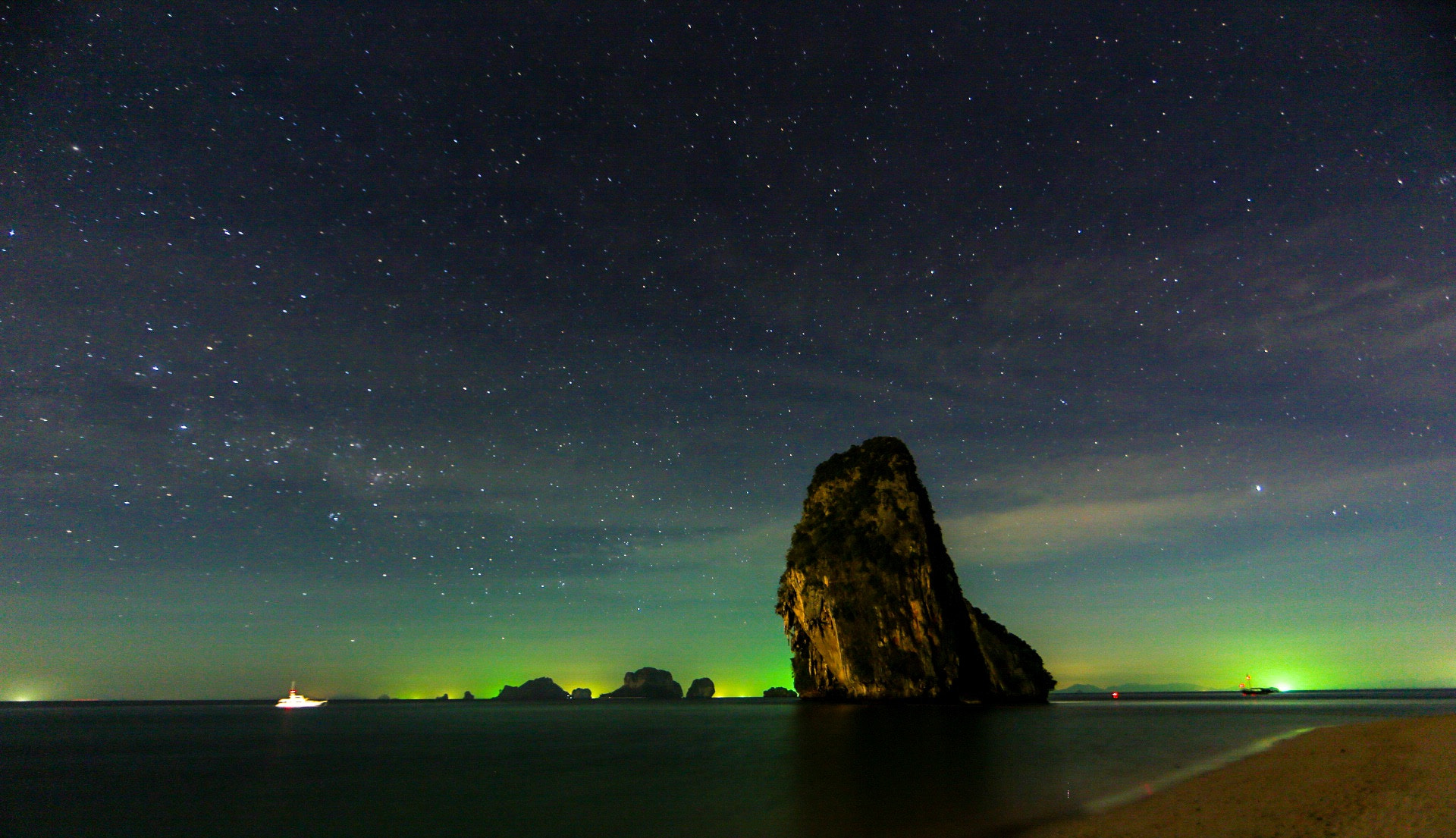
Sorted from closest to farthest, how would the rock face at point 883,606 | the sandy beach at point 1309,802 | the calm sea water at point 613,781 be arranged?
the sandy beach at point 1309,802 < the calm sea water at point 613,781 < the rock face at point 883,606

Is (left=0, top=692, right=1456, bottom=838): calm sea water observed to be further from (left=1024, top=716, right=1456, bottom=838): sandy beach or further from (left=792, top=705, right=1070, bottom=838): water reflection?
(left=1024, top=716, right=1456, bottom=838): sandy beach

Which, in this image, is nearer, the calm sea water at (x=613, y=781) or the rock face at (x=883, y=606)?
the calm sea water at (x=613, y=781)

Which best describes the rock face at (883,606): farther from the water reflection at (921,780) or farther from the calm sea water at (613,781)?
the water reflection at (921,780)

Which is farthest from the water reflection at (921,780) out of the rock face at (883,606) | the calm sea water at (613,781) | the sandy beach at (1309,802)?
the rock face at (883,606)

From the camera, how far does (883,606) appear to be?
88.6 metres

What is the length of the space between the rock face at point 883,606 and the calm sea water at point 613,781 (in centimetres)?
3354

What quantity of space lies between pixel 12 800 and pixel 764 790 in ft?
99.5

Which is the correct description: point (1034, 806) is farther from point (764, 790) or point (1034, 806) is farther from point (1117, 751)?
point (1117, 751)

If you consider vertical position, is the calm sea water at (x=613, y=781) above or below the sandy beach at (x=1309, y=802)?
below

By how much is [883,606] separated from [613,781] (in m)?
67.2

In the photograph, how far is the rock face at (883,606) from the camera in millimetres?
87312

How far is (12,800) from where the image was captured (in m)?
26.0

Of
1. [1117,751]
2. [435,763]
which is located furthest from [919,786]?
[435,763]

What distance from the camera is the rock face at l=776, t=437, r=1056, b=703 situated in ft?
286
